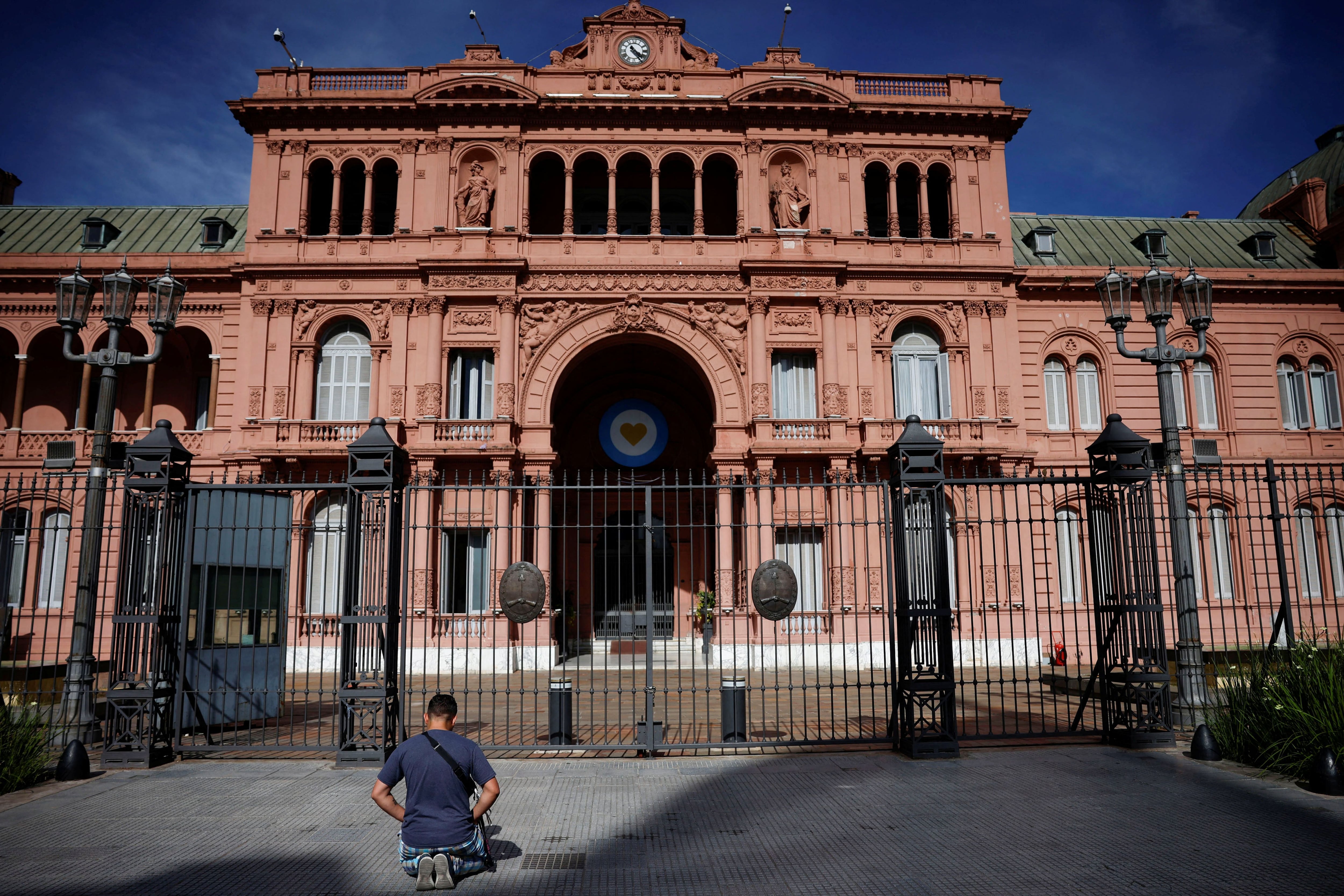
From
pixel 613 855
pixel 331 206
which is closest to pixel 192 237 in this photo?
pixel 331 206

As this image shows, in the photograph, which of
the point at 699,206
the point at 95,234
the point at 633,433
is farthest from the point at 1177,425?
the point at 95,234

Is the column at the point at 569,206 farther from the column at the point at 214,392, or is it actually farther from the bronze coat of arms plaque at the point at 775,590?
the bronze coat of arms plaque at the point at 775,590

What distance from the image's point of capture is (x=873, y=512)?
77.9ft

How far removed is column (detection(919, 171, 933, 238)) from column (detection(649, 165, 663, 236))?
7.99 m

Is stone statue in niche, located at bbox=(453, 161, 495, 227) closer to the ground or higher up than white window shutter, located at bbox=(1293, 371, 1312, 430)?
higher up

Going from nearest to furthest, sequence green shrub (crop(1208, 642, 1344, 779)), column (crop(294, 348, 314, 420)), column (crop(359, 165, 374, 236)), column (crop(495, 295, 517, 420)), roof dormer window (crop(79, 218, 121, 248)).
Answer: green shrub (crop(1208, 642, 1344, 779)) < column (crop(495, 295, 517, 420)) < column (crop(294, 348, 314, 420)) < column (crop(359, 165, 374, 236)) < roof dormer window (crop(79, 218, 121, 248))

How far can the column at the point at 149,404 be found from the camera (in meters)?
24.6

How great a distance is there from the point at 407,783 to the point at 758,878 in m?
2.60

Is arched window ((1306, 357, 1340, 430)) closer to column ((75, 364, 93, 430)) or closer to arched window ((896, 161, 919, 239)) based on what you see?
arched window ((896, 161, 919, 239))

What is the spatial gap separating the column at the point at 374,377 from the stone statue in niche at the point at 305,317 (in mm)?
639

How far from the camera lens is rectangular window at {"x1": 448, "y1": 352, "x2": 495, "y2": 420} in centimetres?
2409

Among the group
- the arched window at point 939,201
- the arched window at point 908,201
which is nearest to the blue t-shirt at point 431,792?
the arched window at point 908,201

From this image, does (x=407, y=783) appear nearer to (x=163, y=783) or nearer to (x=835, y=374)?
(x=163, y=783)

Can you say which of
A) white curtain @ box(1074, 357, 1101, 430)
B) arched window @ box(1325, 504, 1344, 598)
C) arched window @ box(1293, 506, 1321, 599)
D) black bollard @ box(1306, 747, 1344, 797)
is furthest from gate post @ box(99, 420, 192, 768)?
arched window @ box(1293, 506, 1321, 599)
